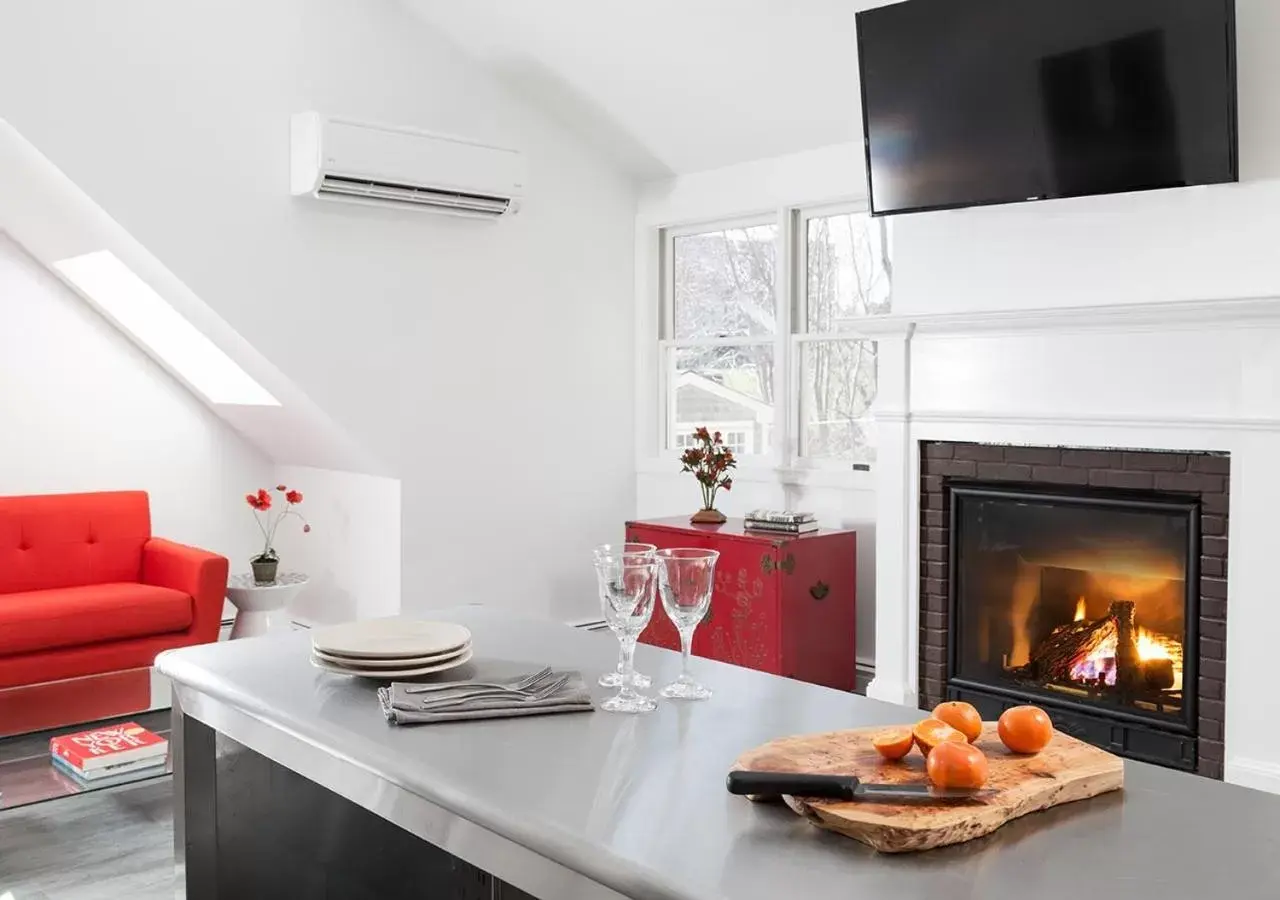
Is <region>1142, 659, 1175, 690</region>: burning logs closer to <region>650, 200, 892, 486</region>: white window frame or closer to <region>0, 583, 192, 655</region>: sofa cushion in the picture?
<region>650, 200, 892, 486</region>: white window frame

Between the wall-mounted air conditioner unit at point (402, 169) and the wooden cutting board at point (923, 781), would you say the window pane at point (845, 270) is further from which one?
the wooden cutting board at point (923, 781)

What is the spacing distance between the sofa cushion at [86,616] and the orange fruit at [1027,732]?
3.83m

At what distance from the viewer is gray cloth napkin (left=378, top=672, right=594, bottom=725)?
150 cm

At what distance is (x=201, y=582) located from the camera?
15.2 ft

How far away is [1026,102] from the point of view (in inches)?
139

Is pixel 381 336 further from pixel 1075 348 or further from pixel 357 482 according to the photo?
pixel 1075 348

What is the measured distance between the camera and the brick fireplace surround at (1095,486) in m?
3.40

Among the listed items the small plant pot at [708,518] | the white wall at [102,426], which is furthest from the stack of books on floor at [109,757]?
the white wall at [102,426]

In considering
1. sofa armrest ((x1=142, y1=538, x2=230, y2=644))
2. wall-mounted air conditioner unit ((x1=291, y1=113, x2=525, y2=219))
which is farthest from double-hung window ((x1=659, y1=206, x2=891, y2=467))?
sofa armrest ((x1=142, y1=538, x2=230, y2=644))

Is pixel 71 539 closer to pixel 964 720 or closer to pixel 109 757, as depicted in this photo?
pixel 109 757

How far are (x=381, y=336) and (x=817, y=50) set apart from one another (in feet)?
6.31

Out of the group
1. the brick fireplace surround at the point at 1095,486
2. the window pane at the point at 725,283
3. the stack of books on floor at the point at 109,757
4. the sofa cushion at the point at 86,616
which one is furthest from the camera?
the window pane at the point at 725,283

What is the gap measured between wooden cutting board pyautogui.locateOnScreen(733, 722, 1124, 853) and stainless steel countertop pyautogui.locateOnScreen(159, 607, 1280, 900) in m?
0.01

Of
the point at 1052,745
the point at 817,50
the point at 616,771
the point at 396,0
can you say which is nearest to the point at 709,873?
the point at 616,771
